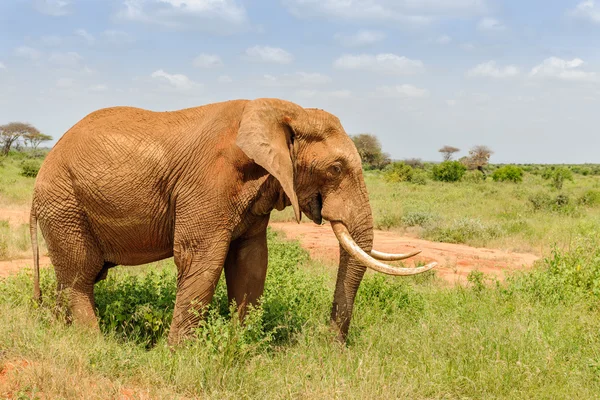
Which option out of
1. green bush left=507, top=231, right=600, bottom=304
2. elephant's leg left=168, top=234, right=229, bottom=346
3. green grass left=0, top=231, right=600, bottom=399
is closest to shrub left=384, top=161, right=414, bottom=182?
green bush left=507, top=231, right=600, bottom=304

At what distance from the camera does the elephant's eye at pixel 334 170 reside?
15.7ft

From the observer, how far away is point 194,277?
471cm

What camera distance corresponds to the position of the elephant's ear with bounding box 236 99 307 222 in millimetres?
4438

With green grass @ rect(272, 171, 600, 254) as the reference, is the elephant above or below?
above

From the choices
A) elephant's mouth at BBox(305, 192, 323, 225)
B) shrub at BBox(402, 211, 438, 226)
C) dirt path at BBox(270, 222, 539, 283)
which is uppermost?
elephant's mouth at BBox(305, 192, 323, 225)

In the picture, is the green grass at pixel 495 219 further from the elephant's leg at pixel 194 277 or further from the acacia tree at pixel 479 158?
the acacia tree at pixel 479 158

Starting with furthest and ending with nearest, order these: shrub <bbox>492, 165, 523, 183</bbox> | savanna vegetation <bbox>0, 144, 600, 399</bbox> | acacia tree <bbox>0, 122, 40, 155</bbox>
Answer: acacia tree <bbox>0, 122, 40, 155</bbox> → shrub <bbox>492, 165, 523, 183</bbox> → savanna vegetation <bbox>0, 144, 600, 399</bbox>

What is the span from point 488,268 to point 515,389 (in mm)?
6678

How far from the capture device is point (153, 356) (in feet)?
14.8

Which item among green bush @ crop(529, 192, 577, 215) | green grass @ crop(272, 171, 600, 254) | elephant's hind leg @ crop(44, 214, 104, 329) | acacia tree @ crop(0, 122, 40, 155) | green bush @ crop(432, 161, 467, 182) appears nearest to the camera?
elephant's hind leg @ crop(44, 214, 104, 329)

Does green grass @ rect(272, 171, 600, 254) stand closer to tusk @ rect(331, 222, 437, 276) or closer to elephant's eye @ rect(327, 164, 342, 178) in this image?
tusk @ rect(331, 222, 437, 276)

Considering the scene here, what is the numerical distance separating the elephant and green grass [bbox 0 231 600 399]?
0.42m

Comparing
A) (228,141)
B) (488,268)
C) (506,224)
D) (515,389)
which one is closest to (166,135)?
(228,141)

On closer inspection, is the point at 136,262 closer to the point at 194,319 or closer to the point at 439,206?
the point at 194,319
